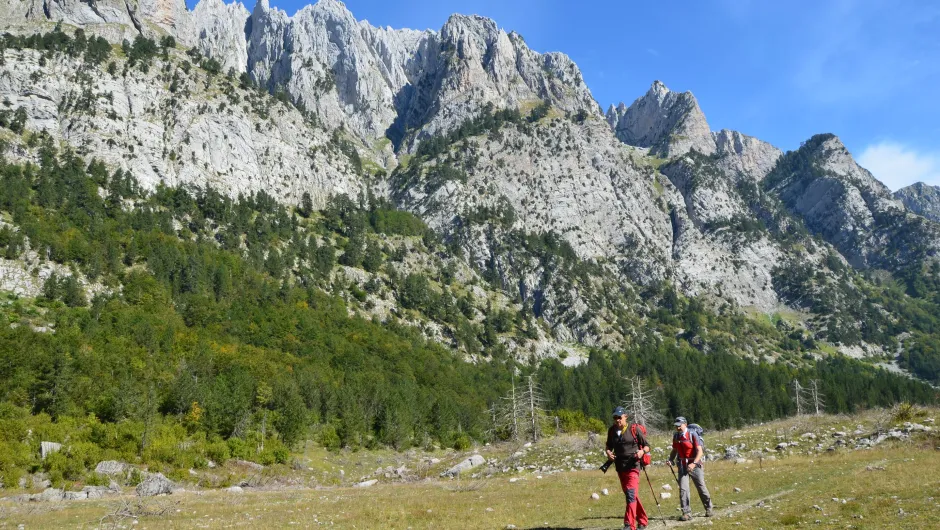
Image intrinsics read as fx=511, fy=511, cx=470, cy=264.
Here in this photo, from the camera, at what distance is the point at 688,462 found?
16875 millimetres

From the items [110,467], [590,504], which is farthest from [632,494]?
[110,467]

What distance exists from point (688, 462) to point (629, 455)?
12.1ft

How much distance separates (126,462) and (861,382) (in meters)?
174

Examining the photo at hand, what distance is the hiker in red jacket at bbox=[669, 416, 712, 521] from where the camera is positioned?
16719 mm

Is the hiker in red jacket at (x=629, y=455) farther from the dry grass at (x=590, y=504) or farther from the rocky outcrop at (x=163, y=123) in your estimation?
the rocky outcrop at (x=163, y=123)

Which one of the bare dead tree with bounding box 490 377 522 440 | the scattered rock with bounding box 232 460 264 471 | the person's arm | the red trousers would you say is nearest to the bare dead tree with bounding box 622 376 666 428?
the bare dead tree with bounding box 490 377 522 440

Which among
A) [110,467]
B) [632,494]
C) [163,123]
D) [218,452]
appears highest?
[163,123]

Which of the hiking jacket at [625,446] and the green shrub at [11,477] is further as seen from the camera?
the green shrub at [11,477]

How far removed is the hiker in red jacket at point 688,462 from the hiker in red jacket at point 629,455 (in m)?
2.59

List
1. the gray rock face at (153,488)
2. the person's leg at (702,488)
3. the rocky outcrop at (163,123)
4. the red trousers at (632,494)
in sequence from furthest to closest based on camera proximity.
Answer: the rocky outcrop at (163,123)
the gray rock face at (153,488)
the person's leg at (702,488)
the red trousers at (632,494)

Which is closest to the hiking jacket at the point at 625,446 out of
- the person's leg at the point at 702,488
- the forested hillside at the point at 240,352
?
the person's leg at the point at 702,488

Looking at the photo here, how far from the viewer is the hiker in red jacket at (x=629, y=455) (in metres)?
14.5

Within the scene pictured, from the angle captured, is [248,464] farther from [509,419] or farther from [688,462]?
[688,462]

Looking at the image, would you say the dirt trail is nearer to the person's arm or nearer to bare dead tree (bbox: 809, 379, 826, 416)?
the person's arm
